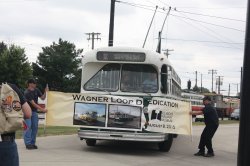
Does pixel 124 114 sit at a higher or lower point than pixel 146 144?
higher

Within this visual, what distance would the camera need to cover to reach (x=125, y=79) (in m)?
13.1

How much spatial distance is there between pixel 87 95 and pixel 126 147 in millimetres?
2488

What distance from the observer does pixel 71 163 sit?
33.4 feet

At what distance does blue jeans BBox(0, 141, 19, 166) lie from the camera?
176 inches

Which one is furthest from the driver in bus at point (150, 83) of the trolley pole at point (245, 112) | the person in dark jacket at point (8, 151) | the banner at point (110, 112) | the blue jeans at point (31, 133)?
the trolley pole at point (245, 112)

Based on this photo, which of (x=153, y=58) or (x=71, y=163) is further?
(x=153, y=58)

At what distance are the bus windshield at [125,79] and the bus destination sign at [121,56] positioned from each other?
25cm

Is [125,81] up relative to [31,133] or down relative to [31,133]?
up

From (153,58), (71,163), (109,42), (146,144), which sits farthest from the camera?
(109,42)

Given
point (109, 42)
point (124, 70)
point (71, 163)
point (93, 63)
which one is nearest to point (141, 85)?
point (124, 70)

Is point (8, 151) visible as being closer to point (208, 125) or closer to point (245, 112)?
point (245, 112)

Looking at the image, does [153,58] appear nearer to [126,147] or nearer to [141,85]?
[141,85]

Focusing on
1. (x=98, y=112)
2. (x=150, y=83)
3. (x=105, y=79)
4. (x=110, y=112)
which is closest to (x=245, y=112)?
(x=110, y=112)

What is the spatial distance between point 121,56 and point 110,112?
1639 mm
